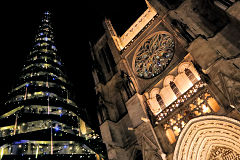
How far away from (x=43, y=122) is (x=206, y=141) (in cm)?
792

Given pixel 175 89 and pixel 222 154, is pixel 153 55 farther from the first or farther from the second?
pixel 222 154

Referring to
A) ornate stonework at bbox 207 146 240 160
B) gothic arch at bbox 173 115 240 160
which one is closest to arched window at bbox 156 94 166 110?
gothic arch at bbox 173 115 240 160

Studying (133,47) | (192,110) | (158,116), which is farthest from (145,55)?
(192,110)

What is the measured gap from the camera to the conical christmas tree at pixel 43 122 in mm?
8453

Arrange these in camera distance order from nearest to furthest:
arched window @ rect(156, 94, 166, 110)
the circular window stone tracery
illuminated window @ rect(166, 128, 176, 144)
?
illuminated window @ rect(166, 128, 176, 144), arched window @ rect(156, 94, 166, 110), the circular window stone tracery

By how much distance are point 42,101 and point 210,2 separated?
9.36 meters

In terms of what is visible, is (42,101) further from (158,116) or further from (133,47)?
(133,47)

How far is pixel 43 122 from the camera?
10156 mm

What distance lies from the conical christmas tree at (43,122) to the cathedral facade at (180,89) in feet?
6.61

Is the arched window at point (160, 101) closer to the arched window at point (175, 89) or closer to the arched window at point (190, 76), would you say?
the arched window at point (175, 89)

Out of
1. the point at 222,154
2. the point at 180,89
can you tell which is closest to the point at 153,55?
the point at 180,89

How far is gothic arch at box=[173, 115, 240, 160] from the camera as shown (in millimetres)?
8086

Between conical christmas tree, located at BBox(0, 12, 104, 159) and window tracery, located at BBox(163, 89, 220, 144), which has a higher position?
conical christmas tree, located at BBox(0, 12, 104, 159)

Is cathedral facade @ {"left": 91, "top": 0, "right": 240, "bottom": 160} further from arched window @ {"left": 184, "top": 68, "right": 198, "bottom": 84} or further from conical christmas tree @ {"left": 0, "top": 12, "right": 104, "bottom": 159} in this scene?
conical christmas tree @ {"left": 0, "top": 12, "right": 104, "bottom": 159}
